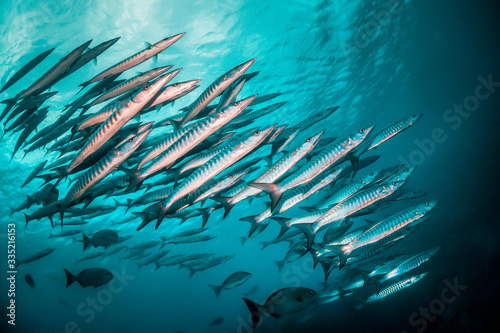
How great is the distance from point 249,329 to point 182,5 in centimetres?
1989

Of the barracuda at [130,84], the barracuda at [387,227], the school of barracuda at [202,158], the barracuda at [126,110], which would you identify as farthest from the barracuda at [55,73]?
the barracuda at [387,227]

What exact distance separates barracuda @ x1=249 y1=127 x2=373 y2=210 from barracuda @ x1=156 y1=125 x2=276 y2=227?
0.60m

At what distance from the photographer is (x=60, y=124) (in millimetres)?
4586

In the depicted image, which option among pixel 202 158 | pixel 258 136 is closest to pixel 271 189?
pixel 258 136

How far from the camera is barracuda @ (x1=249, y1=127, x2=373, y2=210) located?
11.6 feet

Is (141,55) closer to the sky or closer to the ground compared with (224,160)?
closer to the sky

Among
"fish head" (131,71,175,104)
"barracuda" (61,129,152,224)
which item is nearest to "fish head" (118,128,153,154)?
"barracuda" (61,129,152,224)

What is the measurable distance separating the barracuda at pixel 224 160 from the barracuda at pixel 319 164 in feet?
1.97

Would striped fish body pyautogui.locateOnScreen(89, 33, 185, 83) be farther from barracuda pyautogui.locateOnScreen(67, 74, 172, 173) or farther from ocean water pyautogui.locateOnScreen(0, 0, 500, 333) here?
ocean water pyautogui.locateOnScreen(0, 0, 500, 333)

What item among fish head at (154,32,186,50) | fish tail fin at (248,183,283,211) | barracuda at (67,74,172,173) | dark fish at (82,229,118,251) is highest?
fish head at (154,32,186,50)

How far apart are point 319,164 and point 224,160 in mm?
1527

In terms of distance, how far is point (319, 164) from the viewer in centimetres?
361

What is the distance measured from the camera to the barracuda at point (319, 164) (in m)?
3.55

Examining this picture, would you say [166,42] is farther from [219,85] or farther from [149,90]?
[149,90]
